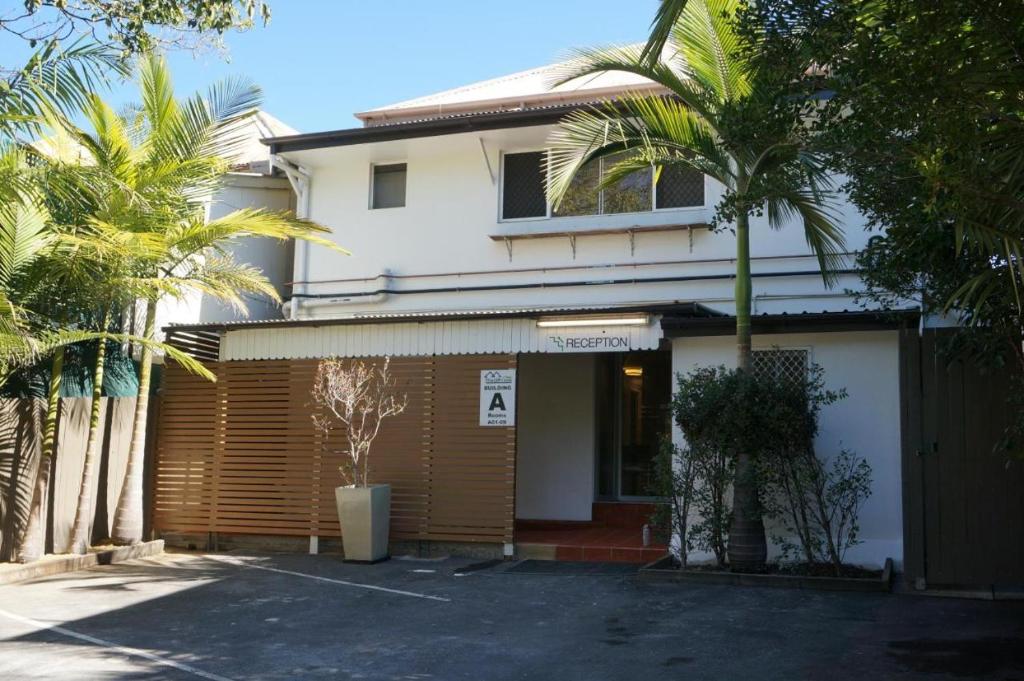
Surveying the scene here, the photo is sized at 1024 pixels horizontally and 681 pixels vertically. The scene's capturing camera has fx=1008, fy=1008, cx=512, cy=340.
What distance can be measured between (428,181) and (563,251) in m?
2.57

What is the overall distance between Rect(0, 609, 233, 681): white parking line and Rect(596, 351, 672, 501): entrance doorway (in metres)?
8.07

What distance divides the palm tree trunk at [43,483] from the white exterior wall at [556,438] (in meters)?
6.14

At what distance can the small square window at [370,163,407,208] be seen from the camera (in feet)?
52.6

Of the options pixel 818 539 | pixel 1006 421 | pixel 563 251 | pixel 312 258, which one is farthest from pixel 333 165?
pixel 1006 421

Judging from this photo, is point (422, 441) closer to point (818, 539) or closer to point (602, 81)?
point (818, 539)

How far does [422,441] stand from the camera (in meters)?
12.8

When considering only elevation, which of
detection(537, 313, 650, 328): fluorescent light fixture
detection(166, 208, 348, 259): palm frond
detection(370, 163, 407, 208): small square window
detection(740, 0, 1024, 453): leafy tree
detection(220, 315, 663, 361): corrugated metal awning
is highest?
detection(370, 163, 407, 208): small square window

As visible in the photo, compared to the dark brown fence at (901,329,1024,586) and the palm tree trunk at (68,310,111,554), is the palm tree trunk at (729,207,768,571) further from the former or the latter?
the palm tree trunk at (68,310,111,554)

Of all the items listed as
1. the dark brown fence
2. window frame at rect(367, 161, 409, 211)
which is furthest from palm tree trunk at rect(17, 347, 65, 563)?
the dark brown fence

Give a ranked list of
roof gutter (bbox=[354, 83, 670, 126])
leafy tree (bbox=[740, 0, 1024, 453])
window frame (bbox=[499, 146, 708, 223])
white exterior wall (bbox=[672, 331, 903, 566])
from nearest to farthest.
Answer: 1. leafy tree (bbox=[740, 0, 1024, 453])
2. white exterior wall (bbox=[672, 331, 903, 566])
3. window frame (bbox=[499, 146, 708, 223])
4. roof gutter (bbox=[354, 83, 670, 126])

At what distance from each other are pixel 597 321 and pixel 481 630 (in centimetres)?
480

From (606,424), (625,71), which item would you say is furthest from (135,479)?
(625,71)

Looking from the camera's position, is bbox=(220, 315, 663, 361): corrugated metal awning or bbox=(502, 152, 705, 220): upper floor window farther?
→ bbox=(502, 152, 705, 220): upper floor window

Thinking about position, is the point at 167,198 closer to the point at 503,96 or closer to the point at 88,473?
the point at 88,473
